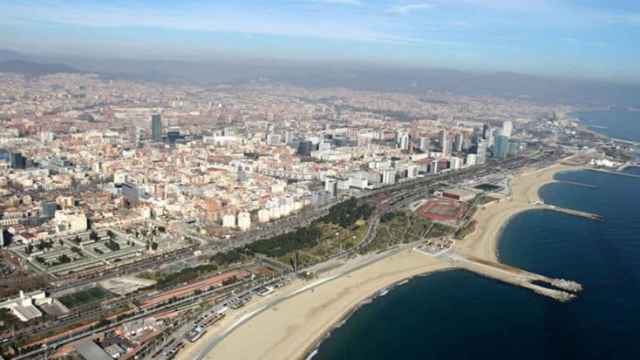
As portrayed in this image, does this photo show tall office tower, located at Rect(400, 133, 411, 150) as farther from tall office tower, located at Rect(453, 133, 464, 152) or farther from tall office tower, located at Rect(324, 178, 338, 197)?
tall office tower, located at Rect(324, 178, 338, 197)

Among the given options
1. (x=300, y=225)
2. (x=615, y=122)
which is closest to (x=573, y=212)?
(x=300, y=225)

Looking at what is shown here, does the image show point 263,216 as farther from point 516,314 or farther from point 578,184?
point 578,184

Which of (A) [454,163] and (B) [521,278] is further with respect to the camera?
(A) [454,163]

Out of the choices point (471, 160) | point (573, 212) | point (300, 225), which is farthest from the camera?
point (471, 160)

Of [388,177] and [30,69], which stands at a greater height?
[30,69]

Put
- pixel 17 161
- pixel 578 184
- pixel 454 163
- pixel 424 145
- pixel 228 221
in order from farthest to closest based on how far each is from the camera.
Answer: pixel 424 145, pixel 454 163, pixel 578 184, pixel 17 161, pixel 228 221

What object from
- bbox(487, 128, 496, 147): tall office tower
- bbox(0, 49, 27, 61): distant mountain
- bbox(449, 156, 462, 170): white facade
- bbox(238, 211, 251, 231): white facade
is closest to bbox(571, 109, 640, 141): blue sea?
bbox(487, 128, 496, 147): tall office tower
